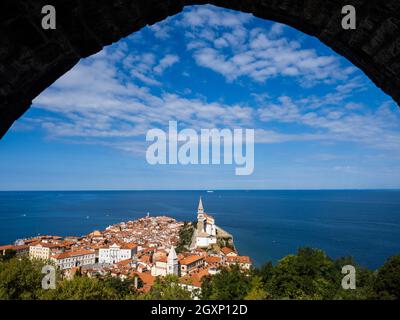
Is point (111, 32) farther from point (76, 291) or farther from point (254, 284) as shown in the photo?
point (254, 284)

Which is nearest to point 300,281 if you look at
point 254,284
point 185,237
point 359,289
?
point 254,284

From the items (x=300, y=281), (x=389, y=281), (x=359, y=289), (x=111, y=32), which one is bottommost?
(x=359, y=289)

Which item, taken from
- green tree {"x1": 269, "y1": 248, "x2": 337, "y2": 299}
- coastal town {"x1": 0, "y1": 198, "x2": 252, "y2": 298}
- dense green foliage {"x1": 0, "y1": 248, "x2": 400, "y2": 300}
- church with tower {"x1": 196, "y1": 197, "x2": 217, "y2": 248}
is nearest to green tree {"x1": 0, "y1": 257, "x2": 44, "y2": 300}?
dense green foliage {"x1": 0, "y1": 248, "x2": 400, "y2": 300}

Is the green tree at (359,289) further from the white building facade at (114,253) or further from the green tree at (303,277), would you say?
the white building facade at (114,253)

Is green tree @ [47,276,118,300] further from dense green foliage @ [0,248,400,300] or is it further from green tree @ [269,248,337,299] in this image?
green tree @ [269,248,337,299]

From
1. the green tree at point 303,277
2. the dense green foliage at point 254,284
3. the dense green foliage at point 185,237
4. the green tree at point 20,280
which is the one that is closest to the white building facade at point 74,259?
the dense green foliage at point 185,237

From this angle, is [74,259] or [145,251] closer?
[74,259]
